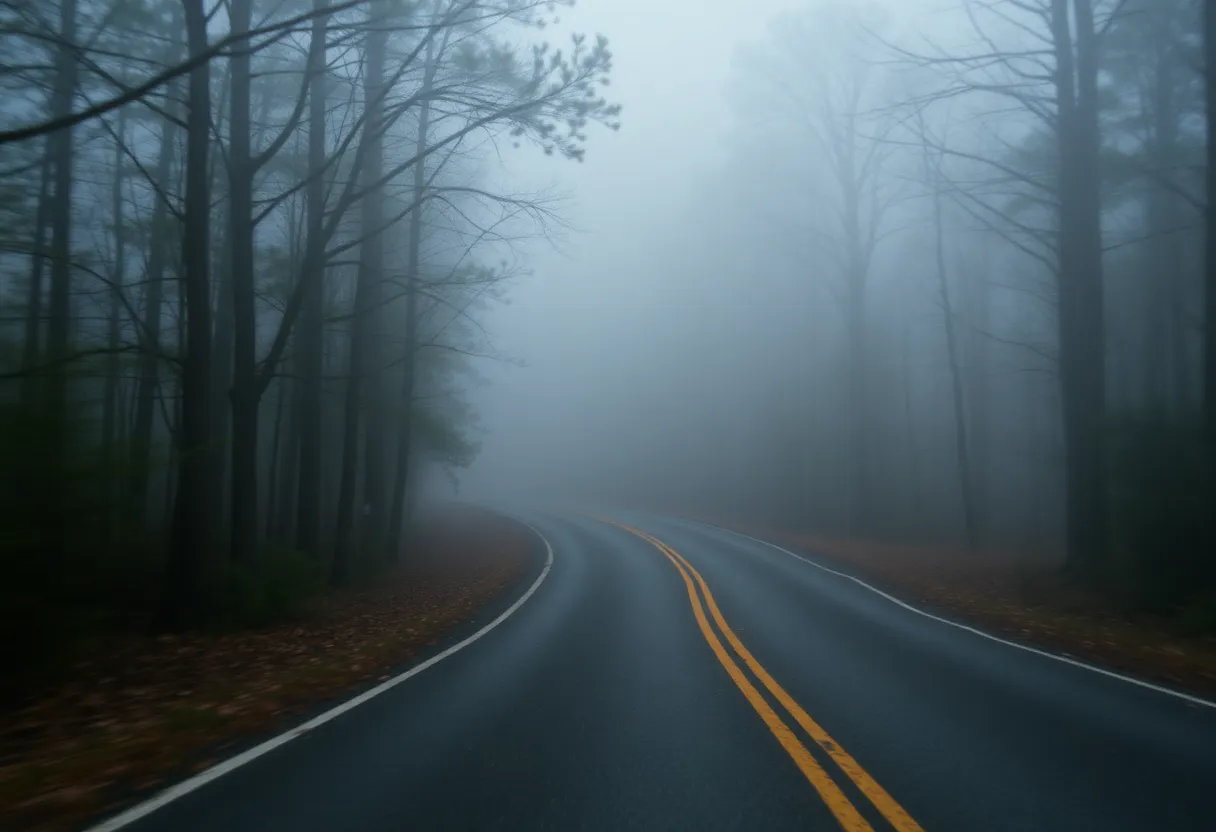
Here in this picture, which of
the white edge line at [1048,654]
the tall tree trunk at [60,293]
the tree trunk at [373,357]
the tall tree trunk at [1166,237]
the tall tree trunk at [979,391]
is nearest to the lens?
the tall tree trunk at [60,293]

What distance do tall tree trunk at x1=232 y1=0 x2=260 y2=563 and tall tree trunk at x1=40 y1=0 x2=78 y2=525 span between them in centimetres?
215

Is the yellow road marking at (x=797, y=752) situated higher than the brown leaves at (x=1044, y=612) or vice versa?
the yellow road marking at (x=797, y=752)

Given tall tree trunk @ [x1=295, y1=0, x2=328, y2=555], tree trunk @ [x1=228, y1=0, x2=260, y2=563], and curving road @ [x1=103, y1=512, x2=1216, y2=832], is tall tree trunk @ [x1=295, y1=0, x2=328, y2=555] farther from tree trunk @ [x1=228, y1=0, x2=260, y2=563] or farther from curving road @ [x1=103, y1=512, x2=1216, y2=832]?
curving road @ [x1=103, y1=512, x2=1216, y2=832]

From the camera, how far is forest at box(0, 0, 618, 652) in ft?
26.0

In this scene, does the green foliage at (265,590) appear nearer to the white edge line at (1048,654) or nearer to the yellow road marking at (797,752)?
the yellow road marking at (797,752)

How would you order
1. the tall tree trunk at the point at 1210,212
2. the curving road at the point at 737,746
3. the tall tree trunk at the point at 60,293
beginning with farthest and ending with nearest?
the tall tree trunk at the point at 1210,212 → the tall tree trunk at the point at 60,293 → the curving road at the point at 737,746

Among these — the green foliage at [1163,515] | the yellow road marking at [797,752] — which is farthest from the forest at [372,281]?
the yellow road marking at [797,752]

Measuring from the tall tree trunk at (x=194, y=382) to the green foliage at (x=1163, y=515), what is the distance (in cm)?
1310

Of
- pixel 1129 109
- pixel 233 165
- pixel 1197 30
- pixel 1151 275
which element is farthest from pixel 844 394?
pixel 233 165

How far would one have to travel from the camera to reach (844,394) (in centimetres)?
4500

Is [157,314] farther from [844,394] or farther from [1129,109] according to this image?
[844,394]

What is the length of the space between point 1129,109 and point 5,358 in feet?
85.2

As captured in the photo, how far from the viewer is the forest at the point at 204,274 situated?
7.92m

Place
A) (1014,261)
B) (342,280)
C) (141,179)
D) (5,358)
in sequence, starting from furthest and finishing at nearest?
(1014,261), (342,280), (141,179), (5,358)
